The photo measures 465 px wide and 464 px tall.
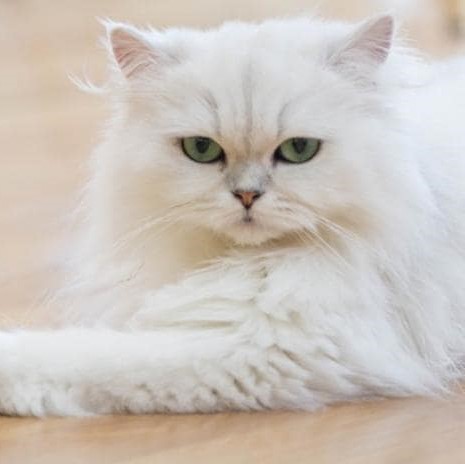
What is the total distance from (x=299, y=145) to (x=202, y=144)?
0.13 metres

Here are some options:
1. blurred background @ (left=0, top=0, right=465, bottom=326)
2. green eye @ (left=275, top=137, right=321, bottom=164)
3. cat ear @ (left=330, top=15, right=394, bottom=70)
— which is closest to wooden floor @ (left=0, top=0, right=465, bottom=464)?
blurred background @ (left=0, top=0, right=465, bottom=326)

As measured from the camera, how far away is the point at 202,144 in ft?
5.05

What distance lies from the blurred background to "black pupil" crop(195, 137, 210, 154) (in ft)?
1.35

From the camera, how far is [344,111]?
153 centimetres

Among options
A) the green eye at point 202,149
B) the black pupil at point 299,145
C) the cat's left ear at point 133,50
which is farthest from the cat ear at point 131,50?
the black pupil at point 299,145

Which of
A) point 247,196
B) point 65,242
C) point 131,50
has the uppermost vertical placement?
point 131,50

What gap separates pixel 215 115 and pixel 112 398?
0.39 meters

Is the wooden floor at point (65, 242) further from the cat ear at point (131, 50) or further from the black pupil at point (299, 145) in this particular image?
the cat ear at point (131, 50)

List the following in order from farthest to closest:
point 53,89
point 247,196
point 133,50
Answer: point 53,89 → point 133,50 → point 247,196

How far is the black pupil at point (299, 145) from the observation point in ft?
4.98

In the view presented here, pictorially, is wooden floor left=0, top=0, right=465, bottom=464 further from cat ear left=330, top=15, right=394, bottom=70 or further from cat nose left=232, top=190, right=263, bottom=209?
cat ear left=330, top=15, right=394, bottom=70

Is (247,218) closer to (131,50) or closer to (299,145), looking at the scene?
(299,145)

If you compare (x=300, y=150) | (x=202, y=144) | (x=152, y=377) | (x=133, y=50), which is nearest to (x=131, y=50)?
(x=133, y=50)

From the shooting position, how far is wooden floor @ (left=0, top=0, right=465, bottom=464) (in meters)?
1.46
